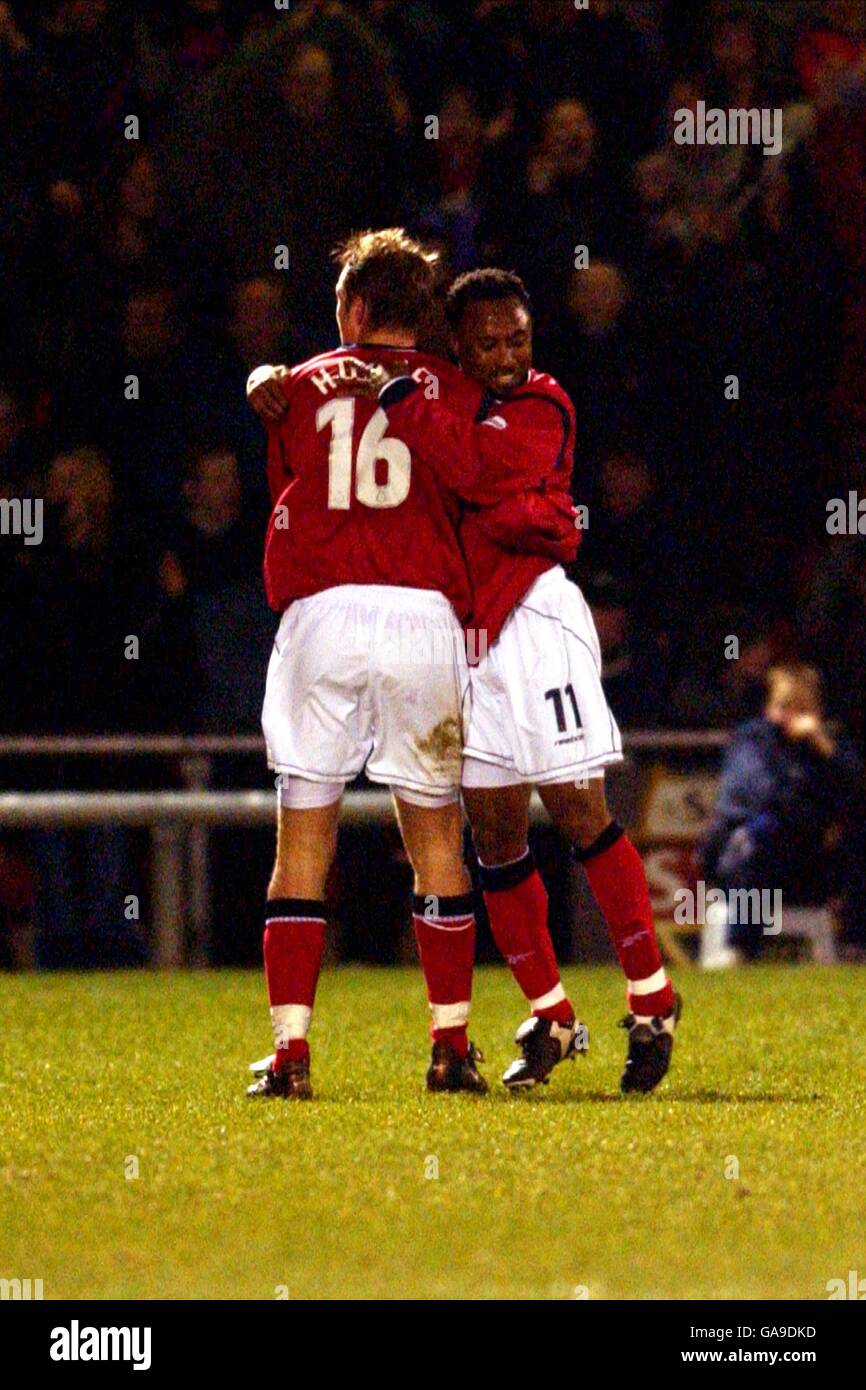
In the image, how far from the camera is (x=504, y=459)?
6.56 metres

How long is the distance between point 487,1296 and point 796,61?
1018cm

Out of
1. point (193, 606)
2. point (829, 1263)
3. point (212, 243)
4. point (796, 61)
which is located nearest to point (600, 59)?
point (796, 61)

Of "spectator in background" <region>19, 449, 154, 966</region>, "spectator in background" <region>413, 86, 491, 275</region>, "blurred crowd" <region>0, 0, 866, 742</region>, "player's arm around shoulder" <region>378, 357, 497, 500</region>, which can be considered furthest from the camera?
"spectator in background" <region>413, 86, 491, 275</region>

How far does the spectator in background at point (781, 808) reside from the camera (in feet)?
36.9

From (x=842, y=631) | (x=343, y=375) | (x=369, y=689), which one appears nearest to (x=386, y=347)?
(x=343, y=375)

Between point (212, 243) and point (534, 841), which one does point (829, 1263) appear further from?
point (212, 243)

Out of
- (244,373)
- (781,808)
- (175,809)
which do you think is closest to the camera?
(175,809)

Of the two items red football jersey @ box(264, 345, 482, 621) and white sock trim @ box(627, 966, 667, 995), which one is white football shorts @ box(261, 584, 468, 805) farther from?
white sock trim @ box(627, 966, 667, 995)

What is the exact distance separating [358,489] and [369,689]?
49cm

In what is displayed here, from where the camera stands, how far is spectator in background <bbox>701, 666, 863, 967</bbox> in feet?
36.9

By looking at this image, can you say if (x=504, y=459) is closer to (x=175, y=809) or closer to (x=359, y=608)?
(x=359, y=608)

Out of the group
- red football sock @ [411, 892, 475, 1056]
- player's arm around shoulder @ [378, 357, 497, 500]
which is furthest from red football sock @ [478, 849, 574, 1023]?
player's arm around shoulder @ [378, 357, 497, 500]

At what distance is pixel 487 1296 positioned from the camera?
426cm

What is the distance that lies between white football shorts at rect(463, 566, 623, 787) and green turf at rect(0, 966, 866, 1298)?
814 millimetres
